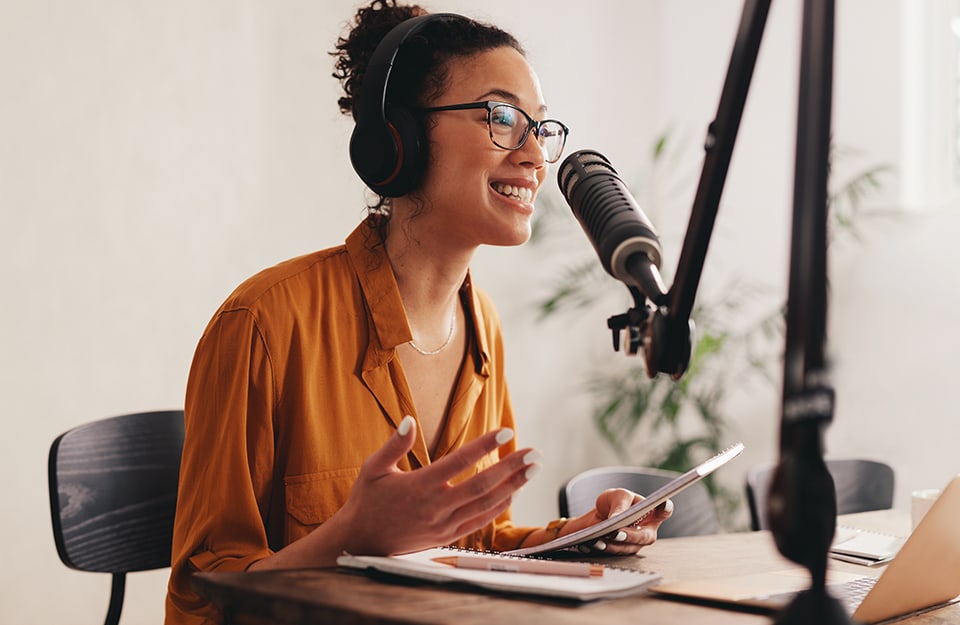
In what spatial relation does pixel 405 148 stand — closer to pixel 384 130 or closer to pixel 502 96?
pixel 384 130

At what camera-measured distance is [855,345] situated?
3.38 metres

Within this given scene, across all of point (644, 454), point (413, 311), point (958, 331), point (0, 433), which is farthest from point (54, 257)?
point (958, 331)

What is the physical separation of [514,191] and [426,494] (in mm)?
703

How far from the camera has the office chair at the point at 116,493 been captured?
1.62 m

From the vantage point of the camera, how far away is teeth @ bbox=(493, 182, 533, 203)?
1454 millimetres

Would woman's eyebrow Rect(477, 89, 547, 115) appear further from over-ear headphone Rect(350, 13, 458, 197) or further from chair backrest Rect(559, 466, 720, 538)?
chair backrest Rect(559, 466, 720, 538)

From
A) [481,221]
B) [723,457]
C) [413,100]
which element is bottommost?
[723,457]

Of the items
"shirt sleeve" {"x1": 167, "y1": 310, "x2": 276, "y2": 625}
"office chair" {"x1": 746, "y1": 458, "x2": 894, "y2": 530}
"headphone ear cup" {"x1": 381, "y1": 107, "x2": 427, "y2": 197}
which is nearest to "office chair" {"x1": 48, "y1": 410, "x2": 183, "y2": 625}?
"shirt sleeve" {"x1": 167, "y1": 310, "x2": 276, "y2": 625}

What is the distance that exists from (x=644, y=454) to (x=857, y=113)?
1.59 meters

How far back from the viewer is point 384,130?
1.38 m

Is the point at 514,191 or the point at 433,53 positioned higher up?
the point at 433,53

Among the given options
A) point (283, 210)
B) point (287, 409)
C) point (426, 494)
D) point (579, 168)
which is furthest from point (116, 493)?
point (283, 210)

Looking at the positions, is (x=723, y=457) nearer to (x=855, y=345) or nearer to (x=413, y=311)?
(x=413, y=311)

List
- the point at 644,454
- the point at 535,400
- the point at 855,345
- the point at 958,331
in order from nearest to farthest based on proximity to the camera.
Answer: the point at 958,331
the point at 855,345
the point at 535,400
the point at 644,454
